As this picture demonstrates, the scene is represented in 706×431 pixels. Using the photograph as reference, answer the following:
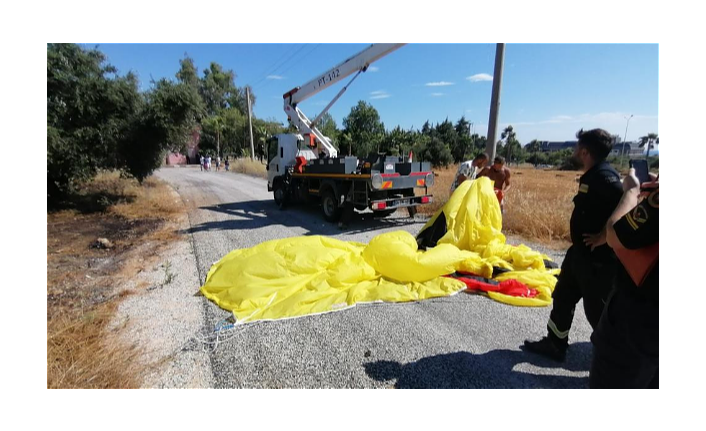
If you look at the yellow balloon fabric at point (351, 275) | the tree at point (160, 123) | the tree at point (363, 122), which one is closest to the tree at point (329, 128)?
the tree at point (363, 122)

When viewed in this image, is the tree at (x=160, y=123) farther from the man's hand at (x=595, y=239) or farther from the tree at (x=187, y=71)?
the tree at (x=187, y=71)

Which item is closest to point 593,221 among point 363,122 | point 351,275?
point 351,275

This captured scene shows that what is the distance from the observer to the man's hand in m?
1.97

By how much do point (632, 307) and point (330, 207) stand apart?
6417 mm

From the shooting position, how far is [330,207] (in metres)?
7.57

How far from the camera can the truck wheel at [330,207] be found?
7359mm

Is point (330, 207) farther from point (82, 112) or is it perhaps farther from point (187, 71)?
point (187, 71)

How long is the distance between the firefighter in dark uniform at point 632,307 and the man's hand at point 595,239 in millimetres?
427

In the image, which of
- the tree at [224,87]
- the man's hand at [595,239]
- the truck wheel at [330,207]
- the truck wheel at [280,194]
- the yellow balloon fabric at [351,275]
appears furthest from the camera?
the tree at [224,87]

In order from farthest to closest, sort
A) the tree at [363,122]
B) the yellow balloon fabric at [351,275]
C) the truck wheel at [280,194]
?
1. the tree at [363,122]
2. the truck wheel at [280,194]
3. the yellow balloon fabric at [351,275]

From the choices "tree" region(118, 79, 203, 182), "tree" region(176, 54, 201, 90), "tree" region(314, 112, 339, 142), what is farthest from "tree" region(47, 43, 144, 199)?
"tree" region(176, 54, 201, 90)

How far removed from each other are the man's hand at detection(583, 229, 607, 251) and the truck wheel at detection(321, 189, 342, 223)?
5.56 metres

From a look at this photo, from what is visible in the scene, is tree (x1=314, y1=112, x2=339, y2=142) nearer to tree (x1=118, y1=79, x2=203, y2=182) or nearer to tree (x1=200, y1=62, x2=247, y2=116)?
tree (x1=200, y1=62, x2=247, y2=116)
